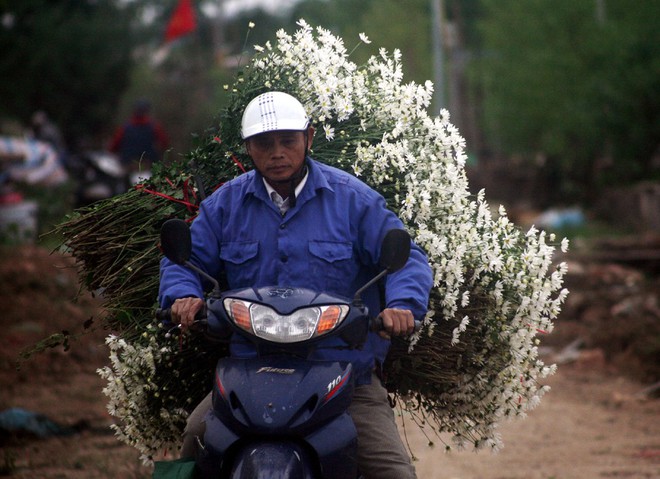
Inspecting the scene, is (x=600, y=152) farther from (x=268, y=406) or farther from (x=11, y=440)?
(x=268, y=406)

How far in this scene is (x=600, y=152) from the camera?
29.4 meters

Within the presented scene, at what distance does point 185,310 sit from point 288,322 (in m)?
0.51

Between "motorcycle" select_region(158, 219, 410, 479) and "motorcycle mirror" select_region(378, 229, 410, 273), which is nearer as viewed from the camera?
"motorcycle" select_region(158, 219, 410, 479)

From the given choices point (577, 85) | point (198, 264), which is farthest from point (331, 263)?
point (577, 85)

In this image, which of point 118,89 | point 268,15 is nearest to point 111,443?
point 118,89

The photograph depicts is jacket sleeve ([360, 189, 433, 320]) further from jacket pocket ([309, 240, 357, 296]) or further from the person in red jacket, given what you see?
the person in red jacket

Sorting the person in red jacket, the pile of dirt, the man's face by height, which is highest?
the man's face

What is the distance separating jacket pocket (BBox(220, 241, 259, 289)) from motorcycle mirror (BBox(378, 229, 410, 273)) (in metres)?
0.58

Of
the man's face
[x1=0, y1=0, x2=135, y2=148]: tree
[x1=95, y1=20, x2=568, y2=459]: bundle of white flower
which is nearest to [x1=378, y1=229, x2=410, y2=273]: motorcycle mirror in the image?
the man's face

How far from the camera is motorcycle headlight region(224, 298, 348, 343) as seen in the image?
11.6 ft

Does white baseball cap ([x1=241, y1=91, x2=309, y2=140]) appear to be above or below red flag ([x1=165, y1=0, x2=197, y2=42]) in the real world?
below

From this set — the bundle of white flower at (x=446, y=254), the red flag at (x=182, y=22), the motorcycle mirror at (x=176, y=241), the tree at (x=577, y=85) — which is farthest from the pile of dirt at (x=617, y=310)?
the red flag at (x=182, y=22)

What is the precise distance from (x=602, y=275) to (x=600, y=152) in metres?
14.3

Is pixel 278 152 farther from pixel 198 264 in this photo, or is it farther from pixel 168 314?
pixel 168 314
